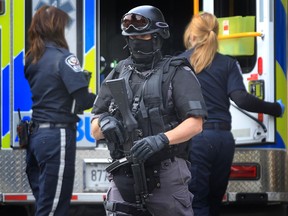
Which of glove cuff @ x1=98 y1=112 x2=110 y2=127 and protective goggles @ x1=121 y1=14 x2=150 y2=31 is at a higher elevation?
protective goggles @ x1=121 y1=14 x2=150 y2=31

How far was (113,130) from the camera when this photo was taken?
3.97 metres

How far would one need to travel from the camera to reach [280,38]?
6.11m

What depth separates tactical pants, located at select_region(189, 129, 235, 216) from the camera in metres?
5.34

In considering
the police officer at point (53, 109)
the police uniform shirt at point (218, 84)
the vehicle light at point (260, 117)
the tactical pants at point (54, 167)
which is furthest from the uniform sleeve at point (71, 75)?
the vehicle light at point (260, 117)

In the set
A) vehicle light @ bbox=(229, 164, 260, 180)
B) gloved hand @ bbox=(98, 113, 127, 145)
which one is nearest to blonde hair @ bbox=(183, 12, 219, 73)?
vehicle light @ bbox=(229, 164, 260, 180)

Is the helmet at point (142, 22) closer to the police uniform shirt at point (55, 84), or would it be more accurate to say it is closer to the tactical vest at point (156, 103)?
the tactical vest at point (156, 103)

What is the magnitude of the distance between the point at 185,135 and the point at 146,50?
480mm

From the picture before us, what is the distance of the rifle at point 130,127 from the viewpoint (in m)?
3.90

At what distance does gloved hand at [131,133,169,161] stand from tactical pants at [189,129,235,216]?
4.94 feet

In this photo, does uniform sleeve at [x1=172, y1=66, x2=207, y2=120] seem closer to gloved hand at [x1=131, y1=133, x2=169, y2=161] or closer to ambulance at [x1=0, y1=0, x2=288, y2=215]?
gloved hand at [x1=131, y1=133, x2=169, y2=161]

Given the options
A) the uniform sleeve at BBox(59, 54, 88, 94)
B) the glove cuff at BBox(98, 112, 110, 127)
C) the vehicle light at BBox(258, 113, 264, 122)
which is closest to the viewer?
the glove cuff at BBox(98, 112, 110, 127)

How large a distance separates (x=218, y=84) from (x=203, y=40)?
0.30 m

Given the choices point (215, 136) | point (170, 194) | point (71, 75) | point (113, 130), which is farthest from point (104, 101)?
point (215, 136)

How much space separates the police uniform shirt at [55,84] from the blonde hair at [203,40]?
0.73m
